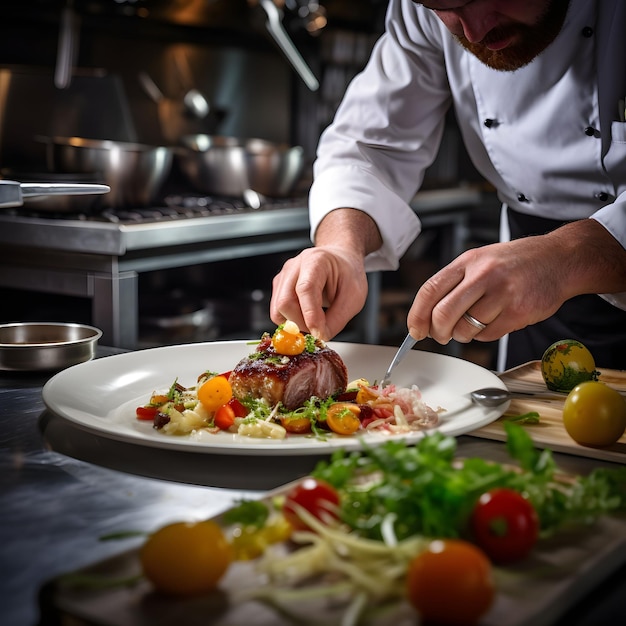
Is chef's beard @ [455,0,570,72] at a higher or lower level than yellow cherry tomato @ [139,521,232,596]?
higher

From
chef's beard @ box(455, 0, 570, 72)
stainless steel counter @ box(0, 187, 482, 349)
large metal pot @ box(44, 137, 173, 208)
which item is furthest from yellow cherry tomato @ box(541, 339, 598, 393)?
large metal pot @ box(44, 137, 173, 208)

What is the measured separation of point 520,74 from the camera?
208cm

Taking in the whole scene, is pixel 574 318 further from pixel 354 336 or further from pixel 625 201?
pixel 354 336

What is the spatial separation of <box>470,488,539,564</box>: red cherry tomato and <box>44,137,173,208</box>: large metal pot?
222 centimetres

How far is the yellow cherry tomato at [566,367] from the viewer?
1616mm

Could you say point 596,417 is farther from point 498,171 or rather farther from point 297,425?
point 498,171

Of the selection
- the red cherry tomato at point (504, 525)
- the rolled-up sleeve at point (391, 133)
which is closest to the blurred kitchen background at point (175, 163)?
the rolled-up sleeve at point (391, 133)

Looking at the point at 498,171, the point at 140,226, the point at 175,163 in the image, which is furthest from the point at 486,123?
the point at 175,163

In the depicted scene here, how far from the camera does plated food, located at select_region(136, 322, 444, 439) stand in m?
1.38

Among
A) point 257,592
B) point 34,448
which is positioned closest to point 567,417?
point 257,592

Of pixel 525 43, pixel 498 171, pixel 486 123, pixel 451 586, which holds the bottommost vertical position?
pixel 451 586

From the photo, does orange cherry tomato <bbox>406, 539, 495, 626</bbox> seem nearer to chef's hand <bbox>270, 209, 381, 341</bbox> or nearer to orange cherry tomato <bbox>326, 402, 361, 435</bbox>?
orange cherry tomato <bbox>326, 402, 361, 435</bbox>

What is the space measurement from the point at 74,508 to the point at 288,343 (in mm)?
582

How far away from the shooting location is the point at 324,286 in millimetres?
1781
